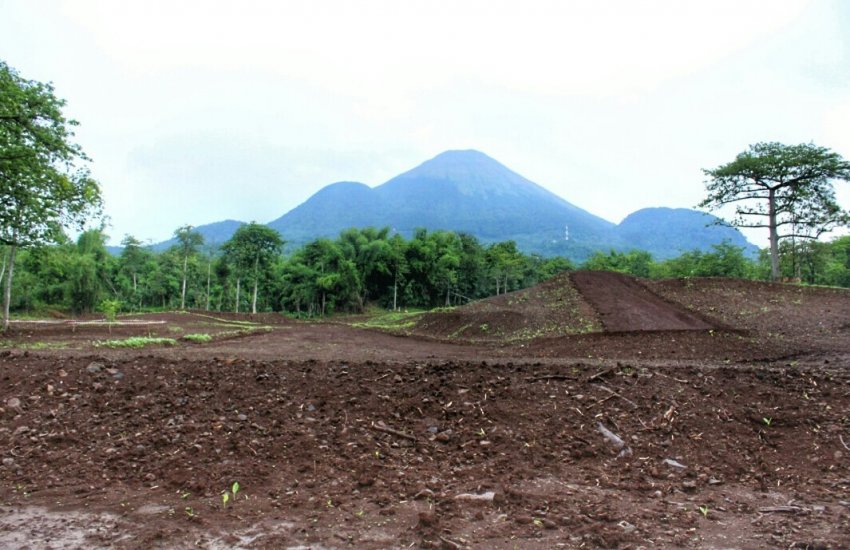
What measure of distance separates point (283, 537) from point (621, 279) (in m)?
16.9

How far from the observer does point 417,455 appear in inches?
162

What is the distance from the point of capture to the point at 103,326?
16.8 metres

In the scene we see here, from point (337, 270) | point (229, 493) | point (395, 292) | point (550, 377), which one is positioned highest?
point (337, 270)

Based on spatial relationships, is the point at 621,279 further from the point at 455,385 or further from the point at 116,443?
the point at 116,443

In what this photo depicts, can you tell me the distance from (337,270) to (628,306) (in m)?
30.6

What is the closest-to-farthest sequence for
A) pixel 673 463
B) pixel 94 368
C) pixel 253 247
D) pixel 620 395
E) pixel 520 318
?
pixel 673 463 < pixel 620 395 < pixel 94 368 < pixel 520 318 < pixel 253 247

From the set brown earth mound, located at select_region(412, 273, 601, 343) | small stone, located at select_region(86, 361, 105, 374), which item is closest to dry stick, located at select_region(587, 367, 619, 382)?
small stone, located at select_region(86, 361, 105, 374)

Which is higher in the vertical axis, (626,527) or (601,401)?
(601,401)

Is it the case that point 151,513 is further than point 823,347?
No

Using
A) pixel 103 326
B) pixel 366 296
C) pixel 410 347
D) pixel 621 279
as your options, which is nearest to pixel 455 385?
pixel 410 347

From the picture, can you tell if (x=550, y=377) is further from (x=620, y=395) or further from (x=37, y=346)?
(x=37, y=346)

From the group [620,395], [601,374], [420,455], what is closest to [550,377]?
[601,374]

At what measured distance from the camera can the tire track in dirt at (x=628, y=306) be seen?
12.5 metres

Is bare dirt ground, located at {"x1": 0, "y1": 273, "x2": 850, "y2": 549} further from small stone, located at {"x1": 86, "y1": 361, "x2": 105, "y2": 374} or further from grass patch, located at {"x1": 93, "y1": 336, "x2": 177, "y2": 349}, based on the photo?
grass patch, located at {"x1": 93, "y1": 336, "x2": 177, "y2": 349}
